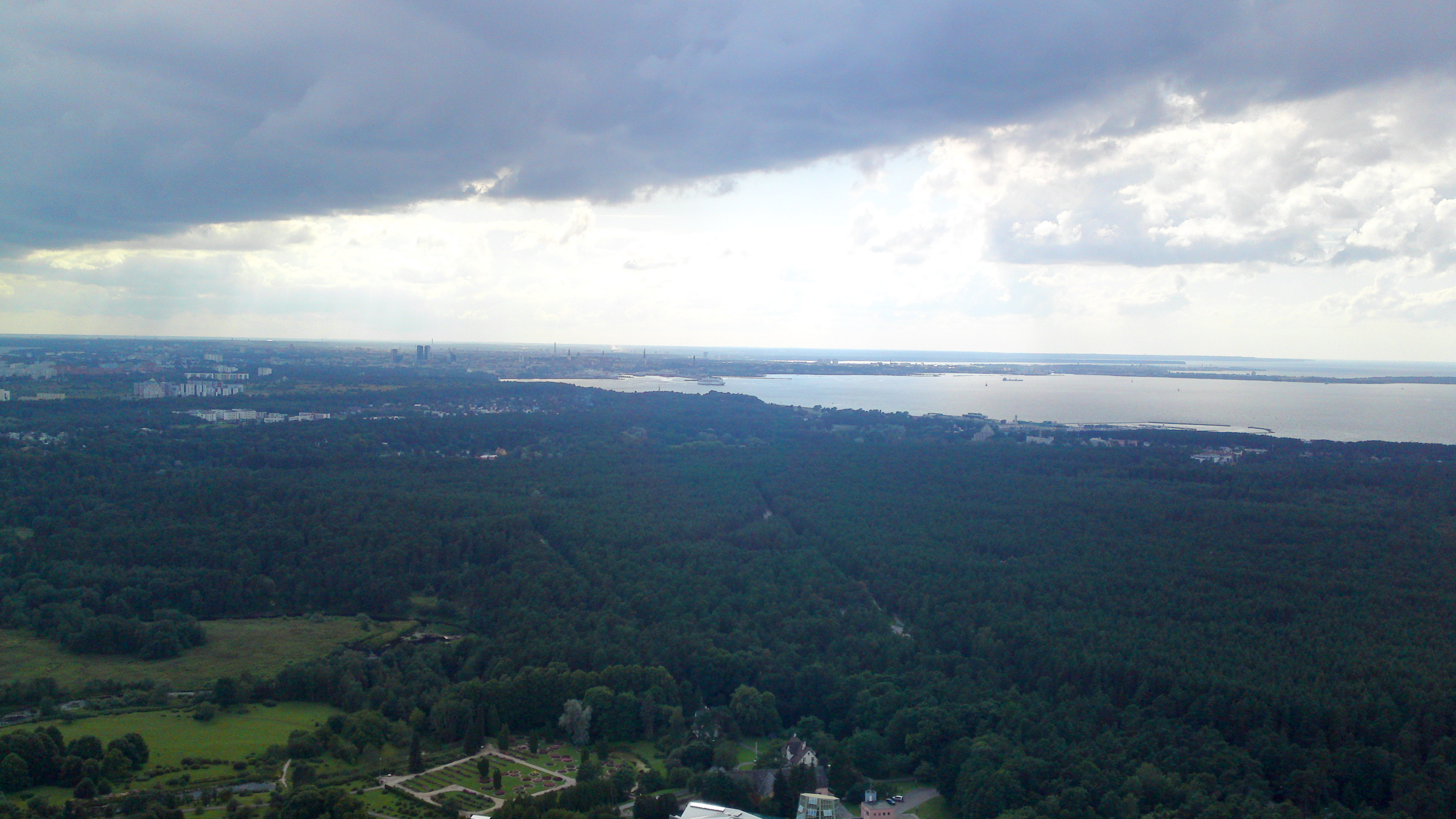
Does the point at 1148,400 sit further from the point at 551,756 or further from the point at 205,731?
the point at 205,731

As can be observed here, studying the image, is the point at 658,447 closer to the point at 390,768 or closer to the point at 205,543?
the point at 205,543

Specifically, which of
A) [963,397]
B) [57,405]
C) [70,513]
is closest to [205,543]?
[70,513]

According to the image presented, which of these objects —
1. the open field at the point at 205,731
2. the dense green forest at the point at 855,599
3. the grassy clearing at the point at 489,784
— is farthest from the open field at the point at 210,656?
the grassy clearing at the point at 489,784

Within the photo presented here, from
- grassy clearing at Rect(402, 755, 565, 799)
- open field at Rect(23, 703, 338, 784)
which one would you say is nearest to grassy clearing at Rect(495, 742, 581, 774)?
grassy clearing at Rect(402, 755, 565, 799)

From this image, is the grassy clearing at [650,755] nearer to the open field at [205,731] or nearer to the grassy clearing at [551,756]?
the grassy clearing at [551,756]

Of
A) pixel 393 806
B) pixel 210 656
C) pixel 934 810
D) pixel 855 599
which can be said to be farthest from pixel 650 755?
pixel 210 656
